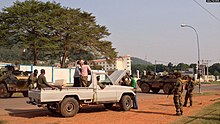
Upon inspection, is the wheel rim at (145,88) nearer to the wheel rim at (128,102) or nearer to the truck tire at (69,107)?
the wheel rim at (128,102)

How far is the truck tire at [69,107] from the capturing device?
40.2ft

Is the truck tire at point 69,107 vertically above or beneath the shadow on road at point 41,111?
above

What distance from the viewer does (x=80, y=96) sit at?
42.0ft

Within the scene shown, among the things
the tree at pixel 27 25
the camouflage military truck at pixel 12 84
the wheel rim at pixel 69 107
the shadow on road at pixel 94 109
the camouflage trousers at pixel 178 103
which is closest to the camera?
the wheel rim at pixel 69 107

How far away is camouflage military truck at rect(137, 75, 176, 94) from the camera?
29.1 m

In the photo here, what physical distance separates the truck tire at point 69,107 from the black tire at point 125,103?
8.73ft

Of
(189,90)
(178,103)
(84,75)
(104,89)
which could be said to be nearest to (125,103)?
(104,89)

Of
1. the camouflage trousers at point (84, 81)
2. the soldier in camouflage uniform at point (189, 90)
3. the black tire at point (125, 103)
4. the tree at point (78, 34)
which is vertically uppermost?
the tree at point (78, 34)

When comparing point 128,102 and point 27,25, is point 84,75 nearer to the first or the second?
point 128,102

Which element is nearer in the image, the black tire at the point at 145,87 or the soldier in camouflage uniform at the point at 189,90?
the soldier in camouflage uniform at the point at 189,90

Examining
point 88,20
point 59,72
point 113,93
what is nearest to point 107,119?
point 113,93

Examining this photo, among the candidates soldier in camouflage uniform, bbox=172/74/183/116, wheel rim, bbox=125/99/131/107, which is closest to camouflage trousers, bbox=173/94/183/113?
soldier in camouflage uniform, bbox=172/74/183/116

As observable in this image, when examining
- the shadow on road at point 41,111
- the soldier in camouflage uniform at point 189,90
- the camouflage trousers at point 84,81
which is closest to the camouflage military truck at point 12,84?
the shadow on road at point 41,111

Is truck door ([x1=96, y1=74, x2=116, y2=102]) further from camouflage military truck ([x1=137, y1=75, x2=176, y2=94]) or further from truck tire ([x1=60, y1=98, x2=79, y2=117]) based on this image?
camouflage military truck ([x1=137, y1=75, x2=176, y2=94])
